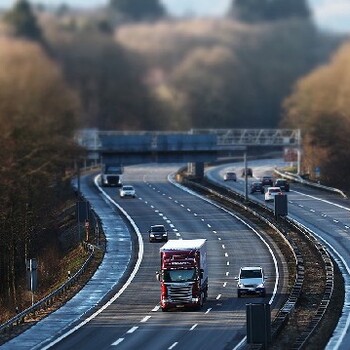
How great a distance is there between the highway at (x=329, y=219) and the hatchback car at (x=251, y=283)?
13.6 ft

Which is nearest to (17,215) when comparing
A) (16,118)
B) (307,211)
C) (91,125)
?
(91,125)

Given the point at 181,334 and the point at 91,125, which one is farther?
the point at 91,125

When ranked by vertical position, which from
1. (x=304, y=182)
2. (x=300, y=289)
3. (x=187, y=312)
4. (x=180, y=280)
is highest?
(x=304, y=182)

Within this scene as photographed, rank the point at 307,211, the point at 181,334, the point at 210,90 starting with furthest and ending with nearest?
the point at 307,211 → the point at 210,90 → the point at 181,334

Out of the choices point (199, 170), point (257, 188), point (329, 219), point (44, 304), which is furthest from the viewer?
point (199, 170)

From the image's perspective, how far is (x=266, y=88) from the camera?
5981 cm

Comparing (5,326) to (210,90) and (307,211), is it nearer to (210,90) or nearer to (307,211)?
(210,90)

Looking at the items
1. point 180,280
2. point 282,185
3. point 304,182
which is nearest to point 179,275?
point 180,280

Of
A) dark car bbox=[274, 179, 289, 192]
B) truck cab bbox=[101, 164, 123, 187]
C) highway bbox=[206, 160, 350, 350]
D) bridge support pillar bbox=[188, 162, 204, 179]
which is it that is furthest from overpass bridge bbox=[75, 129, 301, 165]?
bridge support pillar bbox=[188, 162, 204, 179]

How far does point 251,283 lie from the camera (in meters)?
56.2

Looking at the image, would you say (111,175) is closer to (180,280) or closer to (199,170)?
(199,170)

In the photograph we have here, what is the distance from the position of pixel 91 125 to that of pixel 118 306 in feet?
28.2

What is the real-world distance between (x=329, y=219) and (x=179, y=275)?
46099mm

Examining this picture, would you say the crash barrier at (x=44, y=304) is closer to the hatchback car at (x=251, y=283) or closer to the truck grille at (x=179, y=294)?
the truck grille at (x=179, y=294)
